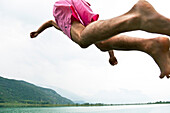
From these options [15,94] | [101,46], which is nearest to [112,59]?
[101,46]

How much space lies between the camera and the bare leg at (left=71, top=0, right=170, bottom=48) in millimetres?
1505

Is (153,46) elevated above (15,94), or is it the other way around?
(15,94)

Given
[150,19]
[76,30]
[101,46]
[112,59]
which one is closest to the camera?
[150,19]

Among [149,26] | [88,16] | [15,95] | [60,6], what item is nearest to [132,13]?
[149,26]

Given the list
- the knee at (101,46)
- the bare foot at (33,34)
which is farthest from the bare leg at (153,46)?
the bare foot at (33,34)

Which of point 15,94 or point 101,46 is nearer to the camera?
point 101,46

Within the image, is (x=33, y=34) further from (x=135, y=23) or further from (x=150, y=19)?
(x=150, y=19)

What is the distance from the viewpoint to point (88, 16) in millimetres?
2283

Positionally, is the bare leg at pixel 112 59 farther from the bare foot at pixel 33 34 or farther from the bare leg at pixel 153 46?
the bare foot at pixel 33 34

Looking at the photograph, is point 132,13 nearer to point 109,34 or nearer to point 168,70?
point 109,34

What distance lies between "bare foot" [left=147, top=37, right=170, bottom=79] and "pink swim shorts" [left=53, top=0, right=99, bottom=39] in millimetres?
690

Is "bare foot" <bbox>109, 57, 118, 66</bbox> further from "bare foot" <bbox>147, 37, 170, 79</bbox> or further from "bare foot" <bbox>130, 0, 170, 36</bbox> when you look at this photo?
"bare foot" <bbox>130, 0, 170, 36</bbox>

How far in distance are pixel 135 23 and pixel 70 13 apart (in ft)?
2.64

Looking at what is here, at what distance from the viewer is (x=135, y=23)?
1.59 m
